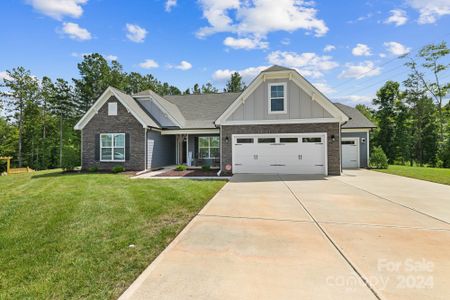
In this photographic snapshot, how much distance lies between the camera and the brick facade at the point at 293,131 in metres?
13.1

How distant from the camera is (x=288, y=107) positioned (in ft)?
44.1

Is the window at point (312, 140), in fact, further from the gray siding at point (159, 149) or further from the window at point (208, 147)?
the gray siding at point (159, 149)

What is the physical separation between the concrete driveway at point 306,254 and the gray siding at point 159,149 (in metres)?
10.5

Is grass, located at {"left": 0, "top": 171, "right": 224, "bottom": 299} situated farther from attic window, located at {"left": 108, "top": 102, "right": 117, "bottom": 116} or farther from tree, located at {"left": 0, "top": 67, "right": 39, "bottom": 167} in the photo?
tree, located at {"left": 0, "top": 67, "right": 39, "bottom": 167}

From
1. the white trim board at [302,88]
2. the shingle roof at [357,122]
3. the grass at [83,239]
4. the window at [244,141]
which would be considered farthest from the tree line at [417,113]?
the grass at [83,239]

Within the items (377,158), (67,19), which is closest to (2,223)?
(67,19)

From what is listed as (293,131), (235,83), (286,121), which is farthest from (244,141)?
(235,83)

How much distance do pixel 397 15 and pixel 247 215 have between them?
48.6 feet

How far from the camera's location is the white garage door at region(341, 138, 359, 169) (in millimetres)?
17766

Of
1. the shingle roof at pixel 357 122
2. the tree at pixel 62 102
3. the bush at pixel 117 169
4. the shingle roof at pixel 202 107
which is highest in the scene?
the tree at pixel 62 102

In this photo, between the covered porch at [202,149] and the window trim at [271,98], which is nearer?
the window trim at [271,98]

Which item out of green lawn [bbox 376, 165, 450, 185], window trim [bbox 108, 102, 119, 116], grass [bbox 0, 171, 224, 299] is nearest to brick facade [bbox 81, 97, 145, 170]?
window trim [bbox 108, 102, 119, 116]

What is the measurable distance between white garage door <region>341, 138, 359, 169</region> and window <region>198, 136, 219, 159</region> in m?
9.88

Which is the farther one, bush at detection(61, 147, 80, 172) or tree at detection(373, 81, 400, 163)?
tree at detection(373, 81, 400, 163)
